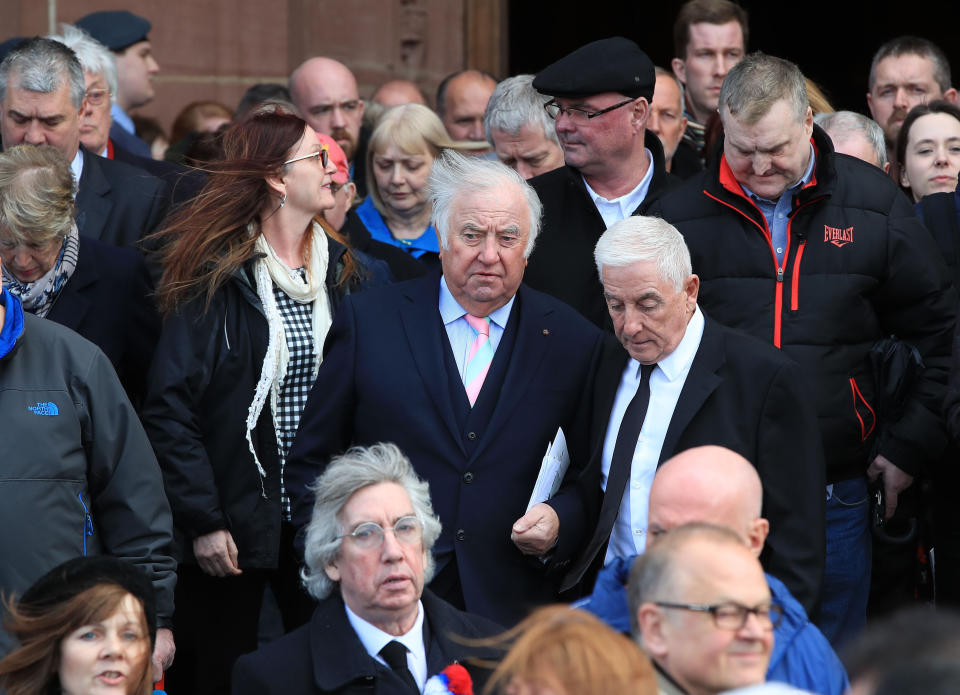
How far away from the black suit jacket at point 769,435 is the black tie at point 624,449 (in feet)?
0.05

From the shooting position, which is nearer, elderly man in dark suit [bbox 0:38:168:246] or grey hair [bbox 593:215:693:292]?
grey hair [bbox 593:215:693:292]

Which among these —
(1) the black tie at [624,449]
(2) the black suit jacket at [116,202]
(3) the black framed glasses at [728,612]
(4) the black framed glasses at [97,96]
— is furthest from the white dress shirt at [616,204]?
(3) the black framed glasses at [728,612]

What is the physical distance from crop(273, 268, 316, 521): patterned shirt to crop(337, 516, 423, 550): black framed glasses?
1040mm

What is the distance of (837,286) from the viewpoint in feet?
16.1

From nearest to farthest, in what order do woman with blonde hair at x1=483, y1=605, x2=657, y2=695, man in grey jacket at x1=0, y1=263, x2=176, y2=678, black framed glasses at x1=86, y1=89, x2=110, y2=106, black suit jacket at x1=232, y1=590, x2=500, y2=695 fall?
woman with blonde hair at x1=483, y1=605, x2=657, y2=695 → black suit jacket at x1=232, y1=590, x2=500, y2=695 → man in grey jacket at x1=0, y1=263, x2=176, y2=678 → black framed glasses at x1=86, y1=89, x2=110, y2=106

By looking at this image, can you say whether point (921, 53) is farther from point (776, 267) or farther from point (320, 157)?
point (320, 157)

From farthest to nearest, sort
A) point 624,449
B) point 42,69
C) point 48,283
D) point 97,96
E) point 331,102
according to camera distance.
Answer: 1. point 331,102
2. point 97,96
3. point 42,69
4. point 48,283
5. point 624,449

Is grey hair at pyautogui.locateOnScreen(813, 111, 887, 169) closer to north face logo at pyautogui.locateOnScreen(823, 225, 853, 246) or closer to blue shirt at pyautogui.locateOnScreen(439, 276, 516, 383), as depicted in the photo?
north face logo at pyautogui.locateOnScreen(823, 225, 853, 246)

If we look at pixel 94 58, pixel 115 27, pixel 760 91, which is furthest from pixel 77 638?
pixel 115 27

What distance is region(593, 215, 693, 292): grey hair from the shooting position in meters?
4.30

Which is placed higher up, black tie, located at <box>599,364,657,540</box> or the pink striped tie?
the pink striped tie

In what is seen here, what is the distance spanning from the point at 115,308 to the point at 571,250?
156 centimetres

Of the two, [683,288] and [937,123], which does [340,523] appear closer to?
[683,288]

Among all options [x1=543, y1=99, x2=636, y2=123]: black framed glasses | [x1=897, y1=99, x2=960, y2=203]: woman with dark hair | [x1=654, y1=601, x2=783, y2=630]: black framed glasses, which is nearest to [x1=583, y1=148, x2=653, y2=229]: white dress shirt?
[x1=543, y1=99, x2=636, y2=123]: black framed glasses
